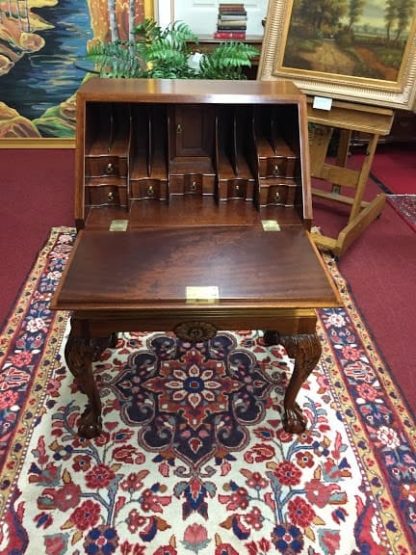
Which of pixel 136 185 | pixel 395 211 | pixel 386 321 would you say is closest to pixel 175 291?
pixel 136 185

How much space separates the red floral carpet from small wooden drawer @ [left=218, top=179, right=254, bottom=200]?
2.42 feet

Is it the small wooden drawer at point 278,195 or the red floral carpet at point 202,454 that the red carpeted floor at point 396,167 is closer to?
the red floral carpet at point 202,454

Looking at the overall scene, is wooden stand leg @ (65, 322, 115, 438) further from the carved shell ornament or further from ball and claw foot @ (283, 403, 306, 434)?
ball and claw foot @ (283, 403, 306, 434)

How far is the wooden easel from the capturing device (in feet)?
8.29

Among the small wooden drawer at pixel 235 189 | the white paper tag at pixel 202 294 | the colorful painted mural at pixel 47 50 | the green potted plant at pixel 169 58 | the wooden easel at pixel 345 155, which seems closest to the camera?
the white paper tag at pixel 202 294

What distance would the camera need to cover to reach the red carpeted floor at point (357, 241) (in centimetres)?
224

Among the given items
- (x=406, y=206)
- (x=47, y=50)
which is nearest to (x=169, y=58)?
(x=47, y=50)

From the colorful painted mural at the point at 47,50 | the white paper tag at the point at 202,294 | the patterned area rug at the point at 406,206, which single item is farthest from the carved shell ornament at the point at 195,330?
the colorful painted mural at the point at 47,50

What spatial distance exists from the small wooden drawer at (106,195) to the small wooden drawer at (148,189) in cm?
5

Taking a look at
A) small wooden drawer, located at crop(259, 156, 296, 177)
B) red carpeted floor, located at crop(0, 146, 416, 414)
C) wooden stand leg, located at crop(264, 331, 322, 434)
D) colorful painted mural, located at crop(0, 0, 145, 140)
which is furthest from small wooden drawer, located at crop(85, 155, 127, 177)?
colorful painted mural, located at crop(0, 0, 145, 140)

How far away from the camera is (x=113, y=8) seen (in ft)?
12.6

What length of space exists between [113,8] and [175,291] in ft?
11.7

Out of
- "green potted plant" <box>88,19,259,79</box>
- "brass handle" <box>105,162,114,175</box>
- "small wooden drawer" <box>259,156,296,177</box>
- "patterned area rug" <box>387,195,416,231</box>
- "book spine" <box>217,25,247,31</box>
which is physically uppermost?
"book spine" <box>217,25,247,31</box>

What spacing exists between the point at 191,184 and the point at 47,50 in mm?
3140
